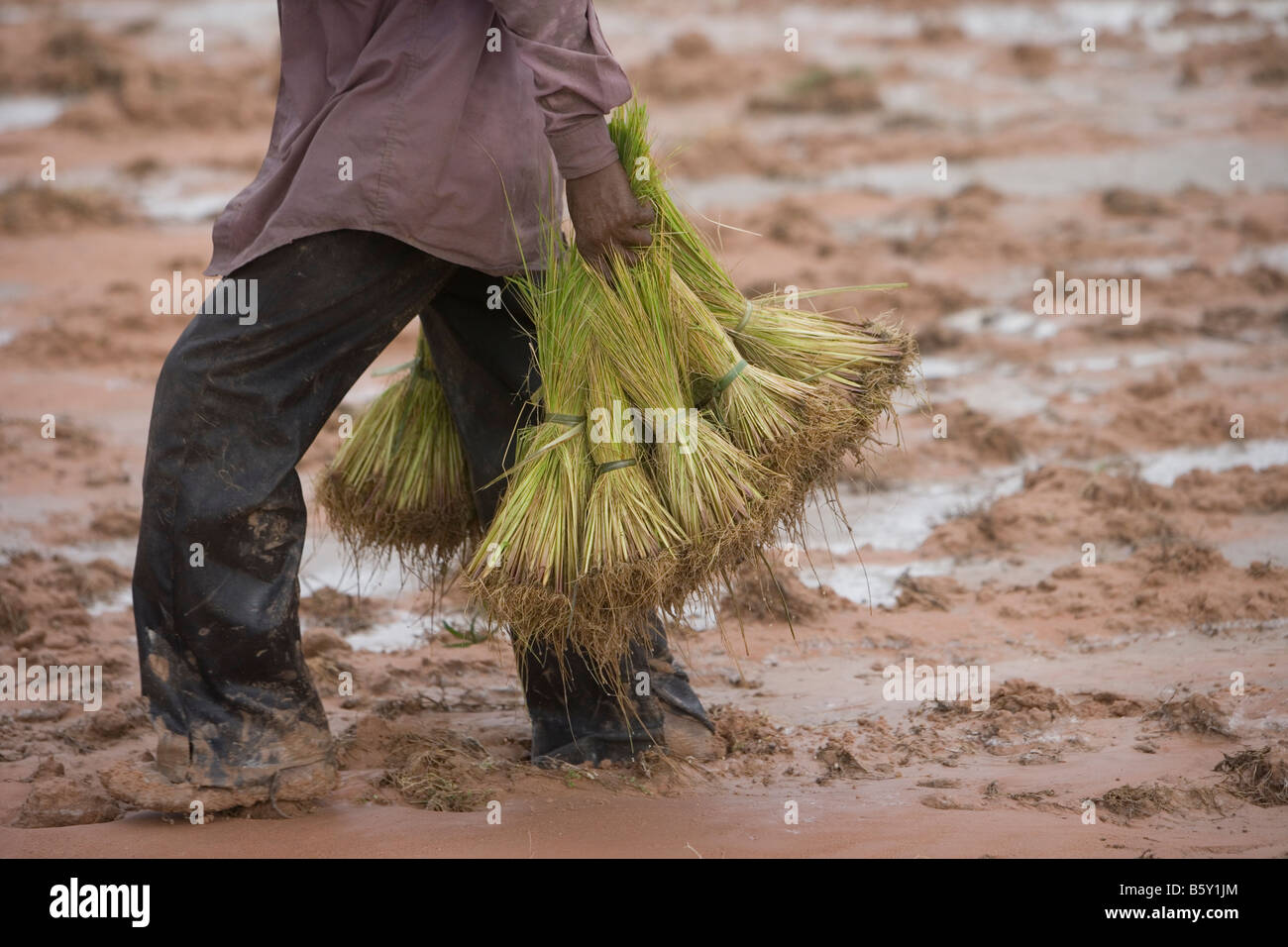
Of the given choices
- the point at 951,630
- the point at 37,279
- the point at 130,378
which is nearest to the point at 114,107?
the point at 37,279

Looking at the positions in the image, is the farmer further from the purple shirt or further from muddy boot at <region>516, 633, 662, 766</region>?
muddy boot at <region>516, 633, 662, 766</region>

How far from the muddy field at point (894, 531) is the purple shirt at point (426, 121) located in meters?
0.41

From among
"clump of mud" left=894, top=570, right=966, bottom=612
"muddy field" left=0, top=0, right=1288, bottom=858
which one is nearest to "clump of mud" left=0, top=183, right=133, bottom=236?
"muddy field" left=0, top=0, right=1288, bottom=858

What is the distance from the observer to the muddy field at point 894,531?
276cm

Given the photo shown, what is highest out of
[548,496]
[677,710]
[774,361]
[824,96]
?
[824,96]

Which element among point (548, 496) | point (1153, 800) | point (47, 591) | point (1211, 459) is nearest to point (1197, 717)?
point (1153, 800)

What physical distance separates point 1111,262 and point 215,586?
19.0 ft

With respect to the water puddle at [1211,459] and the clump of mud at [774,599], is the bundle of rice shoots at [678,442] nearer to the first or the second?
the clump of mud at [774,599]

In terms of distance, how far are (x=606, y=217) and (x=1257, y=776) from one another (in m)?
1.62

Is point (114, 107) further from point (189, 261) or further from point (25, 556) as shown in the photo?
point (25, 556)

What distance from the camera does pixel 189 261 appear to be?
7.86 m

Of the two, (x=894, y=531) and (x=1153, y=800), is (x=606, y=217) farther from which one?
(x=894, y=531)

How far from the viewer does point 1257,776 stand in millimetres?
2762

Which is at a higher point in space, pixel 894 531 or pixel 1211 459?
pixel 1211 459
